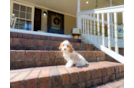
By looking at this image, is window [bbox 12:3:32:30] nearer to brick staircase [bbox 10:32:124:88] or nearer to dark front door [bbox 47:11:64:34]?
dark front door [bbox 47:11:64:34]

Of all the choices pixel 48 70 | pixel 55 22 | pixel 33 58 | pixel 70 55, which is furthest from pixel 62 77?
pixel 55 22

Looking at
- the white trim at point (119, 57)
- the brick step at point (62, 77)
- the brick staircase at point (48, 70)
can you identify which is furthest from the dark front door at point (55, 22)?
the brick step at point (62, 77)

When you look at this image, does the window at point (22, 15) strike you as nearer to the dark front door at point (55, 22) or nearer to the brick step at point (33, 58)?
the dark front door at point (55, 22)

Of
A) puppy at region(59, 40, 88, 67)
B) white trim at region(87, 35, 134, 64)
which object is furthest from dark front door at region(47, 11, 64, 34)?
puppy at region(59, 40, 88, 67)

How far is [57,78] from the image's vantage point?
808 millimetres

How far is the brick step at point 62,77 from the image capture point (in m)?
0.71

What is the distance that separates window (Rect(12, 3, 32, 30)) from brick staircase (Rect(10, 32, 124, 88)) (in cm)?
302

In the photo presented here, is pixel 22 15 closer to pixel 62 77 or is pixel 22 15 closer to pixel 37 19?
pixel 37 19

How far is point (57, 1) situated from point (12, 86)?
181 inches

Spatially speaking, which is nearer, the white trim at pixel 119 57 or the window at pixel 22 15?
the white trim at pixel 119 57
